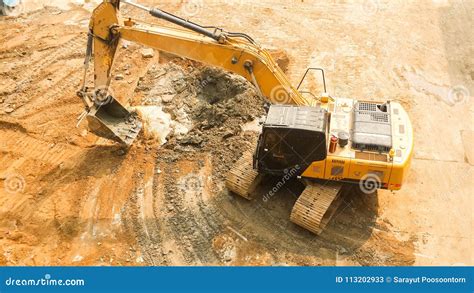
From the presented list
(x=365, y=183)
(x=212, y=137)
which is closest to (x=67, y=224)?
(x=212, y=137)

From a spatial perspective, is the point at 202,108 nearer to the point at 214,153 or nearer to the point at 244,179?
the point at 214,153

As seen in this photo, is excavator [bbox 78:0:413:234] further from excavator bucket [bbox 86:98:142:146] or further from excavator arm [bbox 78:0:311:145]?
excavator bucket [bbox 86:98:142:146]

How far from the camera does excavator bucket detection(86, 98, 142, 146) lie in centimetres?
1177

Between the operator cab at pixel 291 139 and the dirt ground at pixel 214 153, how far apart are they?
1157mm

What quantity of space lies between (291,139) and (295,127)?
0.93 feet

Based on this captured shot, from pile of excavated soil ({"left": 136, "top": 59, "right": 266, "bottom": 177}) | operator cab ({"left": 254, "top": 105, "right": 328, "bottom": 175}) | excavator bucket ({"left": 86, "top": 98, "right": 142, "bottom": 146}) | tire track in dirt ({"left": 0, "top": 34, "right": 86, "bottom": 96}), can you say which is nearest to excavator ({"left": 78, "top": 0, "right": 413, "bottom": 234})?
operator cab ({"left": 254, "top": 105, "right": 328, "bottom": 175})

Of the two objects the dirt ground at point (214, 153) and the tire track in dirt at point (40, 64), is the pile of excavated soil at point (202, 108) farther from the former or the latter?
the tire track in dirt at point (40, 64)

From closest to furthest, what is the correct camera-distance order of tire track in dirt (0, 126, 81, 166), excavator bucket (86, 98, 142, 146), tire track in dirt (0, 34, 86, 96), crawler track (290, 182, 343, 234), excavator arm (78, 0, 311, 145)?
crawler track (290, 182, 343, 234) → excavator arm (78, 0, 311, 145) → excavator bucket (86, 98, 142, 146) → tire track in dirt (0, 126, 81, 166) → tire track in dirt (0, 34, 86, 96)

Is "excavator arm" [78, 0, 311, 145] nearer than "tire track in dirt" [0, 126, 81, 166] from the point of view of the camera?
Yes

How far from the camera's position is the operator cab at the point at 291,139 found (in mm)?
9758

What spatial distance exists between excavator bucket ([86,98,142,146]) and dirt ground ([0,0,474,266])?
45 cm

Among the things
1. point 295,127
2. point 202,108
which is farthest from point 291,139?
point 202,108

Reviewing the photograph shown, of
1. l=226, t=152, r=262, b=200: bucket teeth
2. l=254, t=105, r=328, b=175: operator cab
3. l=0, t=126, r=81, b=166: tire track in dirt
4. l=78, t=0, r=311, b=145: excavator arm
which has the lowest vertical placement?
l=0, t=126, r=81, b=166: tire track in dirt

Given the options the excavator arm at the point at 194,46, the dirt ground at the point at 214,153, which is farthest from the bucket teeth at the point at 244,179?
the excavator arm at the point at 194,46
